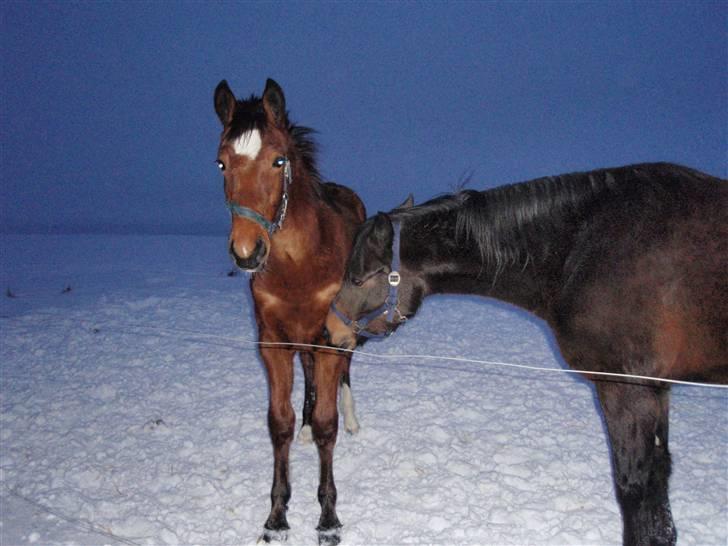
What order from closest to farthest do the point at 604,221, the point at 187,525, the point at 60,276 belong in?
the point at 604,221, the point at 187,525, the point at 60,276

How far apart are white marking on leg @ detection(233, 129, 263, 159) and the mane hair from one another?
0.77 meters

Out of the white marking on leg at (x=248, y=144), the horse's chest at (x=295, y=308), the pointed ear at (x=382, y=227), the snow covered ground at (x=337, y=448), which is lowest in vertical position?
the snow covered ground at (x=337, y=448)

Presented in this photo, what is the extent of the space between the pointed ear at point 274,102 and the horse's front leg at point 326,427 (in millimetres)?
1403

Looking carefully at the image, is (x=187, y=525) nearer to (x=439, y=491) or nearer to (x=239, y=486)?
(x=239, y=486)

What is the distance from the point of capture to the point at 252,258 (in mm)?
2197

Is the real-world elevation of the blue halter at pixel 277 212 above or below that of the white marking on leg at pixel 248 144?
below

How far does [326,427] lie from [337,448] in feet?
3.01

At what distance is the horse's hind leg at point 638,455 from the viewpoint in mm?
2002

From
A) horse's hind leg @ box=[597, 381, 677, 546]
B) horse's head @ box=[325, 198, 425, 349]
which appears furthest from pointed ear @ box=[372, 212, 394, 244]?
horse's hind leg @ box=[597, 381, 677, 546]

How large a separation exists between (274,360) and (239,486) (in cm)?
104

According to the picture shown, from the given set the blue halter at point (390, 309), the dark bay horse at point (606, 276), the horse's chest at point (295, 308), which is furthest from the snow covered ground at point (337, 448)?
the dark bay horse at point (606, 276)

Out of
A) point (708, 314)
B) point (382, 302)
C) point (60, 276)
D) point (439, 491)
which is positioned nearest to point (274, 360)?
point (382, 302)

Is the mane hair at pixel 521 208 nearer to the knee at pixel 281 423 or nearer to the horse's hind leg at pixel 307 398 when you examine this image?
the knee at pixel 281 423

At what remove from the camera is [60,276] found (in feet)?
38.8
